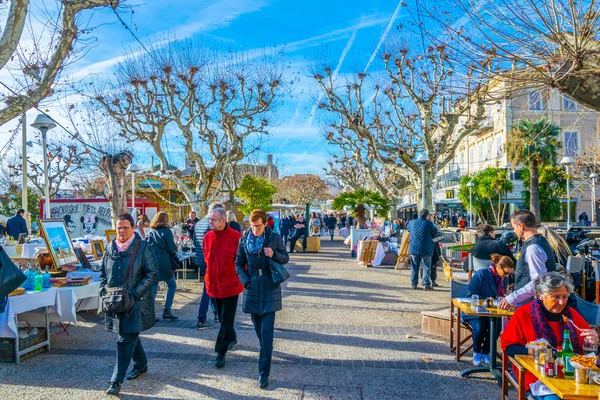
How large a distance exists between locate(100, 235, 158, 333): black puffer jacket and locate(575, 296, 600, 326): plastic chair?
406 cm

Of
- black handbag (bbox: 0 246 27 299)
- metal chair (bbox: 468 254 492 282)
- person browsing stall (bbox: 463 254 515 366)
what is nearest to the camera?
black handbag (bbox: 0 246 27 299)

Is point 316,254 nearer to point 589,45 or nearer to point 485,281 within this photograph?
point 485,281

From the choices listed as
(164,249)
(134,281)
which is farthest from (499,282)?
(164,249)

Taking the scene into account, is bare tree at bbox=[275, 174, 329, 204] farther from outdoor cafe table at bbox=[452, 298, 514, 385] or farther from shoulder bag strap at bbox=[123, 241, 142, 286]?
shoulder bag strap at bbox=[123, 241, 142, 286]

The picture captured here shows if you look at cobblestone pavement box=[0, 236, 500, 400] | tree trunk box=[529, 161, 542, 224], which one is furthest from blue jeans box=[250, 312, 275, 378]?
tree trunk box=[529, 161, 542, 224]

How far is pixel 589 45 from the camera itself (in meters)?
4.74

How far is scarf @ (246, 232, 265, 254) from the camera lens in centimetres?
493

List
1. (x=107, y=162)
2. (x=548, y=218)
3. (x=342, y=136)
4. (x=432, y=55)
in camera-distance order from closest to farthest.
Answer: (x=107, y=162) < (x=432, y=55) < (x=342, y=136) < (x=548, y=218)

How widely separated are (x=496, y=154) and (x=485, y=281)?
36.0 metres

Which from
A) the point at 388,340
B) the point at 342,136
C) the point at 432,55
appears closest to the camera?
the point at 388,340

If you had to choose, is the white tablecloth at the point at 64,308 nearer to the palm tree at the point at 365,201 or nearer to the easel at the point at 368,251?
the easel at the point at 368,251

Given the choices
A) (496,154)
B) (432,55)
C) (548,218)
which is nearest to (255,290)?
(432,55)

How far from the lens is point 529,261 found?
15.3 ft

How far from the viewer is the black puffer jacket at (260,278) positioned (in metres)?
4.83
